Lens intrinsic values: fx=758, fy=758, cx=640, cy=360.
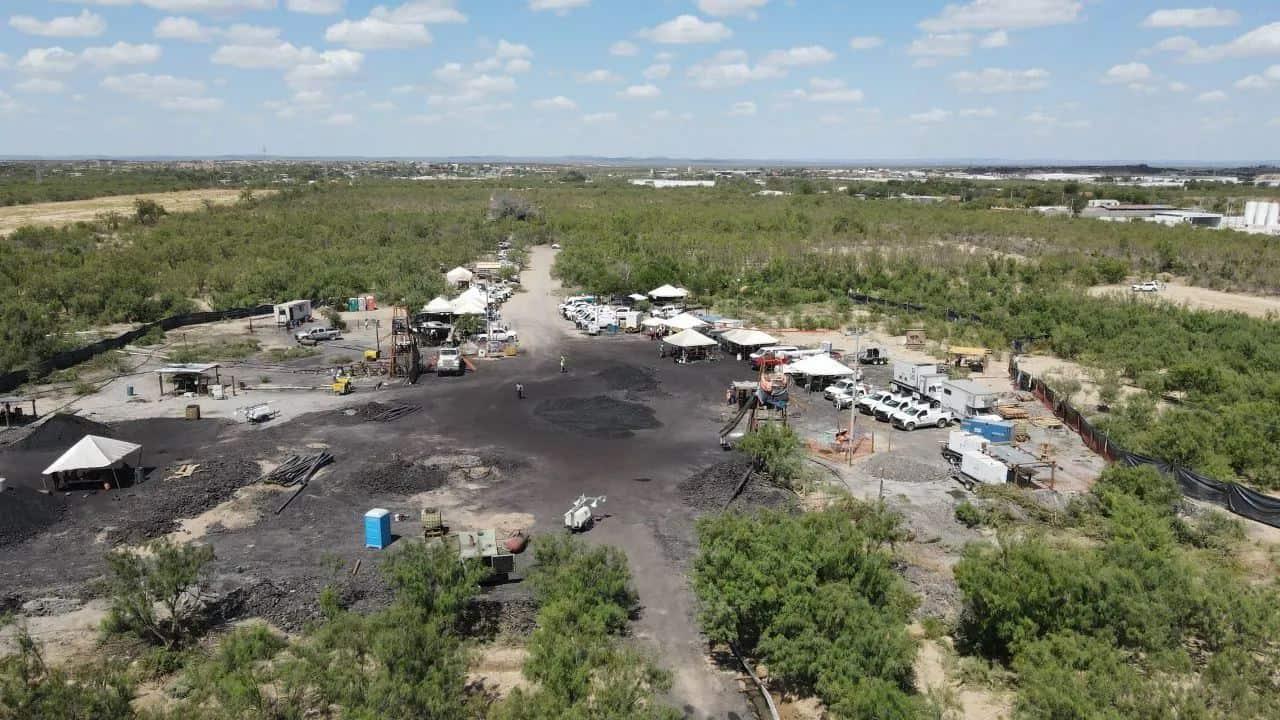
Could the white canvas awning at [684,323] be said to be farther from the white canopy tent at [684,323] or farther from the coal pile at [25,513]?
the coal pile at [25,513]

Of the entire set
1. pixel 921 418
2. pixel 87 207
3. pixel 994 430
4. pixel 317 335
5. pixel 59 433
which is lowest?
pixel 59 433

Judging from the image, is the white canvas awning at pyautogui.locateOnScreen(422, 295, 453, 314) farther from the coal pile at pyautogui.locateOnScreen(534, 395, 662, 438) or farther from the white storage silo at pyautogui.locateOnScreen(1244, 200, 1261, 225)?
the white storage silo at pyautogui.locateOnScreen(1244, 200, 1261, 225)

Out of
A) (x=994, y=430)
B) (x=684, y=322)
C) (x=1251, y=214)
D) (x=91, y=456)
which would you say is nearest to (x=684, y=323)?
(x=684, y=322)

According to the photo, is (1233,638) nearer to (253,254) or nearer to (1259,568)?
(1259,568)

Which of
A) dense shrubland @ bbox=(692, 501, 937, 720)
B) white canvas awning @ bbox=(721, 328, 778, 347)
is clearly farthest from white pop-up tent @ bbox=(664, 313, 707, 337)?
dense shrubland @ bbox=(692, 501, 937, 720)

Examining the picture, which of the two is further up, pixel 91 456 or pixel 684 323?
pixel 684 323

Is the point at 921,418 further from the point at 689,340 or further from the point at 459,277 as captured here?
the point at 459,277

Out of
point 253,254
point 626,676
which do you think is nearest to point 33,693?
point 626,676
